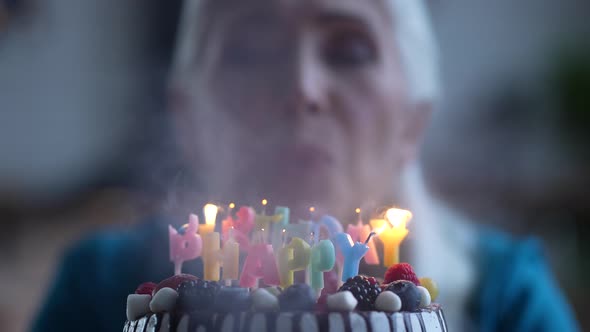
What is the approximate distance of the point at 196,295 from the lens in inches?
37.3

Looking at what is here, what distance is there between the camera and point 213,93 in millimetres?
2049

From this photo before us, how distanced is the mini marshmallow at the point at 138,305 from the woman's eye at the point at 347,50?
1.04 metres

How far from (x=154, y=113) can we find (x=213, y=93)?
1.97 m

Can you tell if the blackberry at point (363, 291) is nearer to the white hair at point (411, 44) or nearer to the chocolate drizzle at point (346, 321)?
the chocolate drizzle at point (346, 321)

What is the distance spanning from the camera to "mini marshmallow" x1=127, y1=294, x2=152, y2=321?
40.8 inches

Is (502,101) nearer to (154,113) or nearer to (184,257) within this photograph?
(154,113)

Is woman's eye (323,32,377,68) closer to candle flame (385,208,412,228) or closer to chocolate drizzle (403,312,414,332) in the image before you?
candle flame (385,208,412,228)

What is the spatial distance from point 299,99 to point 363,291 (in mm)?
912

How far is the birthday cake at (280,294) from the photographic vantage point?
0.93m

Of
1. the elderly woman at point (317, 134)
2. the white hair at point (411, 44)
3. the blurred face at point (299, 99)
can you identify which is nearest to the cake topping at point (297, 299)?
the elderly woman at point (317, 134)

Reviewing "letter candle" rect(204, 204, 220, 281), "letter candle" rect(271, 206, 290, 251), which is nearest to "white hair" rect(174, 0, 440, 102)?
"letter candle" rect(271, 206, 290, 251)

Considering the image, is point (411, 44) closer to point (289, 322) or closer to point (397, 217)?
point (397, 217)

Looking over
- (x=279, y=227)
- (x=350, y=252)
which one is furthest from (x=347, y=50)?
(x=350, y=252)

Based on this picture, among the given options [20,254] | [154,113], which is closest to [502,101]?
[154,113]
